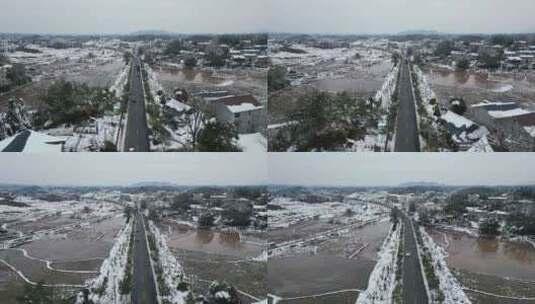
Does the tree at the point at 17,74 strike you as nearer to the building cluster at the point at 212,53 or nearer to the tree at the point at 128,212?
the building cluster at the point at 212,53

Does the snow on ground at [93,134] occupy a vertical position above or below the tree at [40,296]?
above

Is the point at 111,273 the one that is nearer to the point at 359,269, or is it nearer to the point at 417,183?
the point at 359,269

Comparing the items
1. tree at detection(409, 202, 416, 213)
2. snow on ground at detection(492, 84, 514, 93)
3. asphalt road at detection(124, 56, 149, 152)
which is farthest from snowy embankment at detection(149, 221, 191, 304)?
snow on ground at detection(492, 84, 514, 93)

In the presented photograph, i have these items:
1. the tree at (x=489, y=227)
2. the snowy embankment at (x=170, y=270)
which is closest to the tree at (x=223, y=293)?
the snowy embankment at (x=170, y=270)

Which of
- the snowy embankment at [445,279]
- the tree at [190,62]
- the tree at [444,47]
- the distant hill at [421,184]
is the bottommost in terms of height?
the snowy embankment at [445,279]

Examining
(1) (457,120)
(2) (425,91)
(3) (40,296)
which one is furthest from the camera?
(2) (425,91)

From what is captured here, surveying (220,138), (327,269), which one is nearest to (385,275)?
(327,269)

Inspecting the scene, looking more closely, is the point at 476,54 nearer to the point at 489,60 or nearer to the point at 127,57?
the point at 489,60
